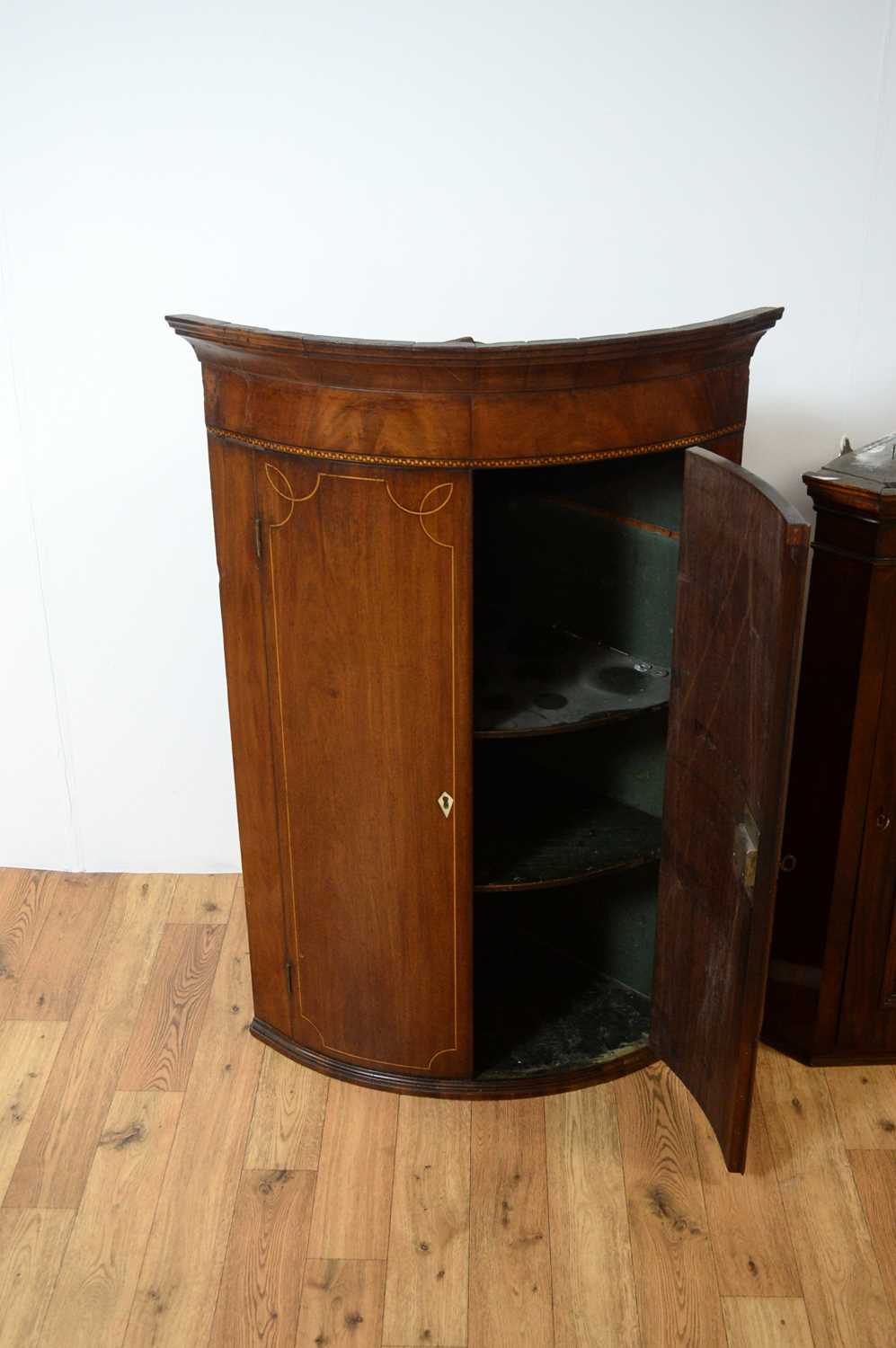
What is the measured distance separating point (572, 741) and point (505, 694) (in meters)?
0.40

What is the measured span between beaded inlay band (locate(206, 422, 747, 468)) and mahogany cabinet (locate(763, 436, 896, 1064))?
0.33 meters

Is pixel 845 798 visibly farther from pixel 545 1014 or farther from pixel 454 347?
pixel 454 347

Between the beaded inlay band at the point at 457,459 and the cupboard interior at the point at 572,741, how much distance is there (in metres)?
0.26

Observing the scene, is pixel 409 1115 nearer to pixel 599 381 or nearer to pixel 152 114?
pixel 599 381

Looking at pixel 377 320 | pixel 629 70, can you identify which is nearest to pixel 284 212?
pixel 377 320

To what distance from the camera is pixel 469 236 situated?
128 inches

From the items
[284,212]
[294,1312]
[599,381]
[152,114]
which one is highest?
[152,114]

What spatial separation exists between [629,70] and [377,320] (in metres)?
0.76

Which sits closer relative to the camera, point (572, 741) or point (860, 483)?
point (860, 483)

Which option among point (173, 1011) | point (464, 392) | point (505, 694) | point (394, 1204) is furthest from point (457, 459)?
point (173, 1011)

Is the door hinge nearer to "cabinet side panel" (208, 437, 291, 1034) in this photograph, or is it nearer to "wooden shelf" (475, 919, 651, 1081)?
"wooden shelf" (475, 919, 651, 1081)

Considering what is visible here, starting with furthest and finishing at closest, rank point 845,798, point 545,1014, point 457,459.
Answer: point 545,1014 < point 845,798 < point 457,459

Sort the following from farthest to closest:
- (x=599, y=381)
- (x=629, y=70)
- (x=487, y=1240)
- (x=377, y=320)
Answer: (x=377, y=320)
(x=629, y=70)
(x=487, y=1240)
(x=599, y=381)

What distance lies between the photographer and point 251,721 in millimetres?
2990
